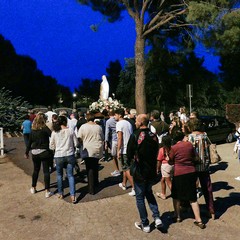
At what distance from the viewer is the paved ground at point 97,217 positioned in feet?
16.3

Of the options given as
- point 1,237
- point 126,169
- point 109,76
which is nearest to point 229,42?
point 126,169

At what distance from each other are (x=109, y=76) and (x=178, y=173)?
229 feet

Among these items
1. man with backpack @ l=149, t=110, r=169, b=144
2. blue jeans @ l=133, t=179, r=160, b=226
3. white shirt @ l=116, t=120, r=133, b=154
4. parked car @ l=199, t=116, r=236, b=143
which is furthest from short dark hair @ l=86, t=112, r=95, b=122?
parked car @ l=199, t=116, r=236, b=143

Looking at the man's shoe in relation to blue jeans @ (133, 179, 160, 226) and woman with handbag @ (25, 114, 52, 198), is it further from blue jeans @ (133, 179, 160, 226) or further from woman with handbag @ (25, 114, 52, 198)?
blue jeans @ (133, 179, 160, 226)

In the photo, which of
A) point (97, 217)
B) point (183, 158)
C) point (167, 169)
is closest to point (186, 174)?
point (183, 158)

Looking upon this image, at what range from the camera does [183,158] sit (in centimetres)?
512

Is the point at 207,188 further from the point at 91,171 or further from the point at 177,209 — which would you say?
the point at 91,171

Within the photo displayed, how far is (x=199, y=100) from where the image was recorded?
120ft

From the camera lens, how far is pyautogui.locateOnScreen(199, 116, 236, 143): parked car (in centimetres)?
1496

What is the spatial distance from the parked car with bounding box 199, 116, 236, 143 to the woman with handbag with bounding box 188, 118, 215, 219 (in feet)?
31.0

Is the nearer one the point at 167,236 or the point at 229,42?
the point at 167,236

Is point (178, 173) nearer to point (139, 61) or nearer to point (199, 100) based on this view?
point (139, 61)

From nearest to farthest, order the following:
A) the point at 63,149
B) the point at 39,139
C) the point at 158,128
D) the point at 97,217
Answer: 1. the point at 97,217
2. the point at 63,149
3. the point at 39,139
4. the point at 158,128

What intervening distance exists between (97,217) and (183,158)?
1.82 metres
